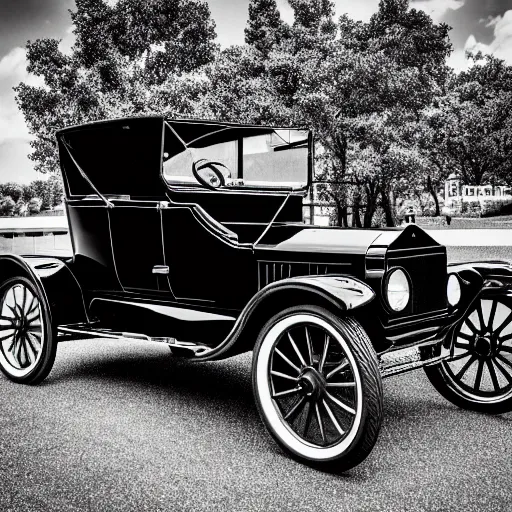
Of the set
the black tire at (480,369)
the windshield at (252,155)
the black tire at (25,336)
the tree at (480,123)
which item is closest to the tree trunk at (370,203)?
the tree at (480,123)

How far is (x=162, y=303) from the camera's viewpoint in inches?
165

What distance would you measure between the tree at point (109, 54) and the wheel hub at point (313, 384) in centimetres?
2470

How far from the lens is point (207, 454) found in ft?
10.9

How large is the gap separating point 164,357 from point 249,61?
18.9 meters

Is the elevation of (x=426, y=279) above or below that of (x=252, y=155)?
below

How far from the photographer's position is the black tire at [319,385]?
295cm

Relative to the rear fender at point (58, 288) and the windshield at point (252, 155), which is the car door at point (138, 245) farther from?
the rear fender at point (58, 288)

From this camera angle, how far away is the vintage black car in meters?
3.20

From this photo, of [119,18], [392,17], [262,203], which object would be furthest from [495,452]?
[392,17]

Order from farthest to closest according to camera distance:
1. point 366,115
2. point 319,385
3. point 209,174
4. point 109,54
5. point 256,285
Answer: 1. point 109,54
2. point 366,115
3. point 209,174
4. point 256,285
5. point 319,385

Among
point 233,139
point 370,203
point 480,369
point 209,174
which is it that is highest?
point 233,139

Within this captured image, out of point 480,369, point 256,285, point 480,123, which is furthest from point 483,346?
point 480,123

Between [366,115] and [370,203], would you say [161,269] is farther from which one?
[366,115]

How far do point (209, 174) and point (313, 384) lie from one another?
5.75 ft
